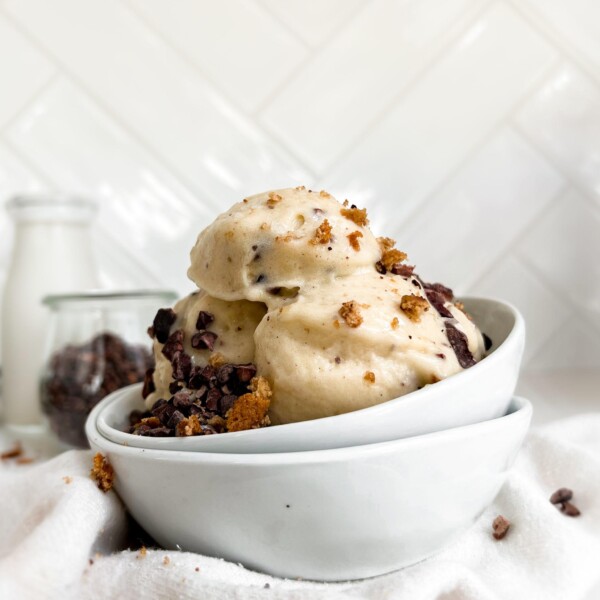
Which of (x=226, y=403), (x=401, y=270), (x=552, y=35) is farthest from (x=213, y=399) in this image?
Answer: (x=552, y=35)

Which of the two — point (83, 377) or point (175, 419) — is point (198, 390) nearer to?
point (175, 419)

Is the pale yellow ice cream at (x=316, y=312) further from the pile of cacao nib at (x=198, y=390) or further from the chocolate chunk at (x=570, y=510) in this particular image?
the chocolate chunk at (x=570, y=510)

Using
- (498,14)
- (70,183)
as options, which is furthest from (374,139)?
(70,183)

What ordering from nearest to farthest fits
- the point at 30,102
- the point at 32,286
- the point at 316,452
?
the point at 316,452
the point at 32,286
the point at 30,102

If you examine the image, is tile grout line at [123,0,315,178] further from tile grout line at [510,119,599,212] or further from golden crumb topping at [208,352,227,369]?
golden crumb topping at [208,352,227,369]

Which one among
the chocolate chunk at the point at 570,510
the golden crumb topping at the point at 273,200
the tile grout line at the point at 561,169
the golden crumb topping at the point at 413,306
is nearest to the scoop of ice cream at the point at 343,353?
the golden crumb topping at the point at 413,306

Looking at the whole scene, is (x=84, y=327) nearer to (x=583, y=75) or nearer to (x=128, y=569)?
(x=128, y=569)

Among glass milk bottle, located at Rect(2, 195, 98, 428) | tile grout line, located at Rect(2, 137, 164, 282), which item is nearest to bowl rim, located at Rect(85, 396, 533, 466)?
glass milk bottle, located at Rect(2, 195, 98, 428)
